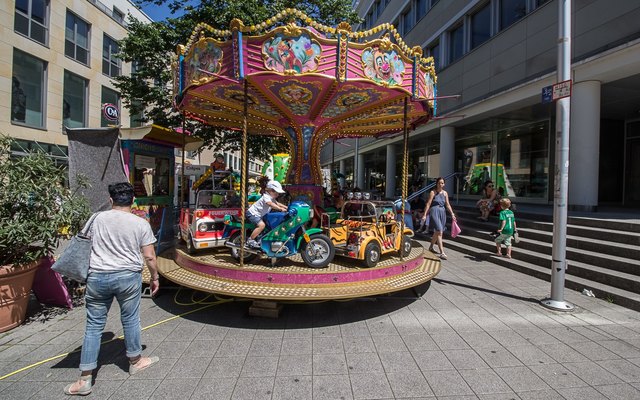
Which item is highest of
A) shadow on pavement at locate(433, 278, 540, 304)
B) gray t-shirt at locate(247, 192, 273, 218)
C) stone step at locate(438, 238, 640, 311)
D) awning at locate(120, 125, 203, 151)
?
awning at locate(120, 125, 203, 151)

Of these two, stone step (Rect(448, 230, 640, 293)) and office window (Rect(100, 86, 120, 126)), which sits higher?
office window (Rect(100, 86, 120, 126))

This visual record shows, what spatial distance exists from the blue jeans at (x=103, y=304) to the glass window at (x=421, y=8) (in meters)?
21.1

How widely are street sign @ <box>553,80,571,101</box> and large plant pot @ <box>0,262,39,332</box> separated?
774 centimetres

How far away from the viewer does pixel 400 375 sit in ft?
10.3

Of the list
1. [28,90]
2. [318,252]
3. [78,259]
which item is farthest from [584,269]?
[28,90]

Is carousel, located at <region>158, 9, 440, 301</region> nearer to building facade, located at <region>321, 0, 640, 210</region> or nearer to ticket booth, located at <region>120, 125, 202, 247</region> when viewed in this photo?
ticket booth, located at <region>120, 125, 202, 247</region>

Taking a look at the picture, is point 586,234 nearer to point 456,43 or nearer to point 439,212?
point 439,212

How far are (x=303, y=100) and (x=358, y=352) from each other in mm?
5054

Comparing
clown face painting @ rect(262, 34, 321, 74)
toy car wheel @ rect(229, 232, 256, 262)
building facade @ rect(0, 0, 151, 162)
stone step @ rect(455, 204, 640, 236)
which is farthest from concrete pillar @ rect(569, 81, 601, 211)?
building facade @ rect(0, 0, 151, 162)

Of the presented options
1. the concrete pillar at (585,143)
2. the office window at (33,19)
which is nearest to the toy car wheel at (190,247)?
the concrete pillar at (585,143)

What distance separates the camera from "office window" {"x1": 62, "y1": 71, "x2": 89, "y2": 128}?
1863 cm

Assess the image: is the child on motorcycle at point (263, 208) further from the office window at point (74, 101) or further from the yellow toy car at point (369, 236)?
the office window at point (74, 101)

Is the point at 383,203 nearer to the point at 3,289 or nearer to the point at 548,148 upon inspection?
the point at 3,289

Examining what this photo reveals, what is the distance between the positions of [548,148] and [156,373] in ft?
47.4
